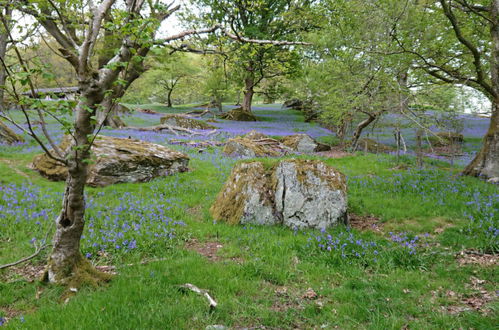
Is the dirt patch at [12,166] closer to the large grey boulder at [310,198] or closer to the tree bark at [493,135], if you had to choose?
the large grey boulder at [310,198]

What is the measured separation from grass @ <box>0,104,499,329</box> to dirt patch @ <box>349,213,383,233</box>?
0.20 metres

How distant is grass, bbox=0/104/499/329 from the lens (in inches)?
167

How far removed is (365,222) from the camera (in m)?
8.66

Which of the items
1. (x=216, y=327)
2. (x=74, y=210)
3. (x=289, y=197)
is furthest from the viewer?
(x=289, y=197)

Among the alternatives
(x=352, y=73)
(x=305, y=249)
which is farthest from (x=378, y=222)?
(x=352, y=73)

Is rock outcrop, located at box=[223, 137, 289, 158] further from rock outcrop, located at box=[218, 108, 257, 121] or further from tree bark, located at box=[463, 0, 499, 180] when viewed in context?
rock outcrop, located at box=[218, 108, 257, 121]

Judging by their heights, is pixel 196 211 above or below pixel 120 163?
below

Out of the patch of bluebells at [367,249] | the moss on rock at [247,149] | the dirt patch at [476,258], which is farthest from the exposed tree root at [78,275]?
the moss on rock at [247,149]

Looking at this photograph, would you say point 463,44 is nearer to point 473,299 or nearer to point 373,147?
point 473,299

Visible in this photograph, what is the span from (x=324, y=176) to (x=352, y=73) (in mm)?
10253

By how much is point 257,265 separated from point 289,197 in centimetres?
275

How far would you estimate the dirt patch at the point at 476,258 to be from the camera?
5965mm

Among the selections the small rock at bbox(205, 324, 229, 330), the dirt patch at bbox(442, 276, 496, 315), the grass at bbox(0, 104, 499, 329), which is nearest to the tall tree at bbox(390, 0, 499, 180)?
the grass at bbox(0, 104, 499, 329)

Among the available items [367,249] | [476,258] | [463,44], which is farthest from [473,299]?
[463,44]
